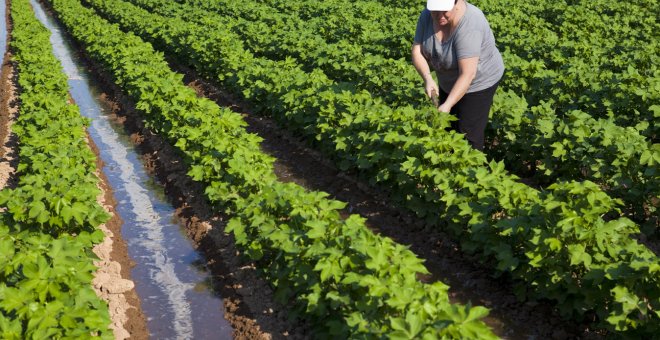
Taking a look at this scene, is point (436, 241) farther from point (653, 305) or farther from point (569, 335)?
point (653, 305)

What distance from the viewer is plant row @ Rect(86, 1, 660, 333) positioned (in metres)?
4.38

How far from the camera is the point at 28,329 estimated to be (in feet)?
12.9

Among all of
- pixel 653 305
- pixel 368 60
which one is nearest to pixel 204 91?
pixel 368 60

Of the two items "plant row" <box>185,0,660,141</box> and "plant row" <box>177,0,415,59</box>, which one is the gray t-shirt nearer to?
"plant row" <box>185,0,660,141</box>

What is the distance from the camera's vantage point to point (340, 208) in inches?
226

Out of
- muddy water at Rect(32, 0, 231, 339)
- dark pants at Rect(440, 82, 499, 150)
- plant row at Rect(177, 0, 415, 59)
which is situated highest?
dark pants at Rect(440, 82, 499, 150)

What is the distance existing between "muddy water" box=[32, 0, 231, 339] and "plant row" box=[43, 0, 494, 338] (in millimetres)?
582

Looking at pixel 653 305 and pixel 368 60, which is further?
pixel 368 60

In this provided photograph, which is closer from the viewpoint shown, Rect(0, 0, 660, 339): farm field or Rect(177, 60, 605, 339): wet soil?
Rect(0, 0, 660, 339): farm field

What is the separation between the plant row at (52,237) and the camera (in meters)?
4.05

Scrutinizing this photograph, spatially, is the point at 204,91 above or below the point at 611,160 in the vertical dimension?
below

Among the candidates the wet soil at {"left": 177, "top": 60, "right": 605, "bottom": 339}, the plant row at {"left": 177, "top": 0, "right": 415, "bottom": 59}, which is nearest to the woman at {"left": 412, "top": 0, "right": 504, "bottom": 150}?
the wet soil at {"left": 177, "top": 60, "right": 605, "bottom": 339}

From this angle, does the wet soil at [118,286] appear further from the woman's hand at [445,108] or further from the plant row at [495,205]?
the woman's hand at [445,108]

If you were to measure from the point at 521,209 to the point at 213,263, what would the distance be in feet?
9.47
